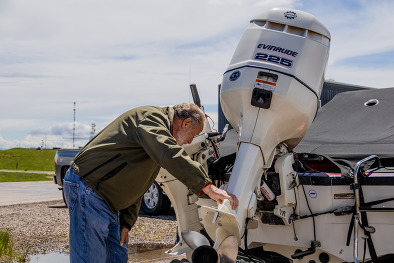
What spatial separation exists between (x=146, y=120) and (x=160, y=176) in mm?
1380

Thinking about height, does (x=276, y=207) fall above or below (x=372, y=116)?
below

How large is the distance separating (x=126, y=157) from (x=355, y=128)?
9.72ft

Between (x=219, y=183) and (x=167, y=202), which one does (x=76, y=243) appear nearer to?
(x=219, y=183)

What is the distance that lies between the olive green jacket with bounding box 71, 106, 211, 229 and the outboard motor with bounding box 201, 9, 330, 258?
91cm

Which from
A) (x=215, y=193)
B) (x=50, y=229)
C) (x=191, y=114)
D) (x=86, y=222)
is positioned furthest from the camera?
(x=50, y=229)

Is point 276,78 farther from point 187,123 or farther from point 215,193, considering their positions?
point 215,193

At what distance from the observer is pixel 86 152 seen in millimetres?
3102

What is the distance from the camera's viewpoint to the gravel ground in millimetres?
6879

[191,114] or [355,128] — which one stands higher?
[191,114]

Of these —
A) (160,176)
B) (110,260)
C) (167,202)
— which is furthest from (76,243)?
(167,202)

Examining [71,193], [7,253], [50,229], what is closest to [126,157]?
[71,193]

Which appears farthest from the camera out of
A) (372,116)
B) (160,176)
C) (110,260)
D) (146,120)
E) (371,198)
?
(372,116)

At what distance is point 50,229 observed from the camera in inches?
319

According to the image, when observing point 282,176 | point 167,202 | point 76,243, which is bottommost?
point 167,202
